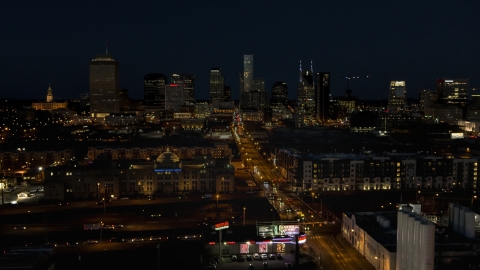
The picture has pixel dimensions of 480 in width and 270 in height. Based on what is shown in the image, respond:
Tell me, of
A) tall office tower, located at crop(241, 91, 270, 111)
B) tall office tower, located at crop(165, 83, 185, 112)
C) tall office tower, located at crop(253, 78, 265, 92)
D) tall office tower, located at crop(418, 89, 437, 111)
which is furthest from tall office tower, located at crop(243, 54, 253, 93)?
tall office tower, located at crop(418, 89, 437, 111)

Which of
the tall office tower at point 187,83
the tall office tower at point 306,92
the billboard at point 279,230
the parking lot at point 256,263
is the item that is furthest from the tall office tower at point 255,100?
the parking lot at point 256,263

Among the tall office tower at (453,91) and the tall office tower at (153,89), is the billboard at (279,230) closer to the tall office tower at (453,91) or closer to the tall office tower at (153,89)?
the tall office tower at (453,91)

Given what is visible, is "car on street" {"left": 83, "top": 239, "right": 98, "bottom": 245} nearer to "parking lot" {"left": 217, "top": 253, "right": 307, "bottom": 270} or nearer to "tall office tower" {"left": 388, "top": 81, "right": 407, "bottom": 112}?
"parking lot" {"left": 217, "top": 253, "right": 307, "bottom": 270}

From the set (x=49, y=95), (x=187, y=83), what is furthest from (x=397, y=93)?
(x=49, y=95)

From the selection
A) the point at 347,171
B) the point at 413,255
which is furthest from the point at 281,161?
the point at 413,255

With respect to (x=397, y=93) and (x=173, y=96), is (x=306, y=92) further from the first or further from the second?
(x=173, y=96)

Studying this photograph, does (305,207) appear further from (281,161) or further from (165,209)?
→ (281,161)
